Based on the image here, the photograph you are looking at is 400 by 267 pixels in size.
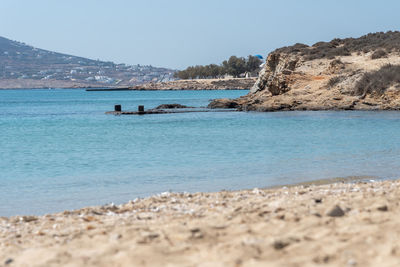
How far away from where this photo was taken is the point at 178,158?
18938 mm

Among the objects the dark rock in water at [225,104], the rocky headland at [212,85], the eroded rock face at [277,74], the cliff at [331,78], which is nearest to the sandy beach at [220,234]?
the cliff at [331,78]

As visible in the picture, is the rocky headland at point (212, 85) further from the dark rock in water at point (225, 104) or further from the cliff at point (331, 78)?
the dark rock in water at point (225, 104)

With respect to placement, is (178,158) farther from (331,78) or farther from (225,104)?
(225,104)

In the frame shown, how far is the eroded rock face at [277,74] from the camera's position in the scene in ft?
160

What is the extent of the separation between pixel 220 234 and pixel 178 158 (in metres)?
12.6

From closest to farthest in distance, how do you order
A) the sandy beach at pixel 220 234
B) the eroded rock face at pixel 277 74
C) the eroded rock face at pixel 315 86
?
the sandy beach at pixel 220 234 → the eroded rock face at pixel 315 86 → the eroded rock face at pixel 277 74

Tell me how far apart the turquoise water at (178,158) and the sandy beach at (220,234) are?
131 inches

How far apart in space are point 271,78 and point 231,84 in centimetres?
9861

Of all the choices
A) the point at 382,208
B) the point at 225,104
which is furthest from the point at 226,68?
the point at 382,208

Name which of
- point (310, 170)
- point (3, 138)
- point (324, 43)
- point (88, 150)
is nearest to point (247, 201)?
point (310, 170)

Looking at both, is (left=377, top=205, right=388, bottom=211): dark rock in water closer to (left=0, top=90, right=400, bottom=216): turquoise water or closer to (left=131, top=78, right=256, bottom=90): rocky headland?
(left=0, top=90, right=400, bottom=216): turquoise water

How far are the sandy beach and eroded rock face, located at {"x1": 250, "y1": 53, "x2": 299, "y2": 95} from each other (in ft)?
133

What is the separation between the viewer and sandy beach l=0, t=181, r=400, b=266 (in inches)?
216

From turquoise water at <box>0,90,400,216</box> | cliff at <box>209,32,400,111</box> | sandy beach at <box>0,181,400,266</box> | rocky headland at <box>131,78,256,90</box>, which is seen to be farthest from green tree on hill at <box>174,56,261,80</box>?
sandy beach at <box>0,181,400,266</box>
